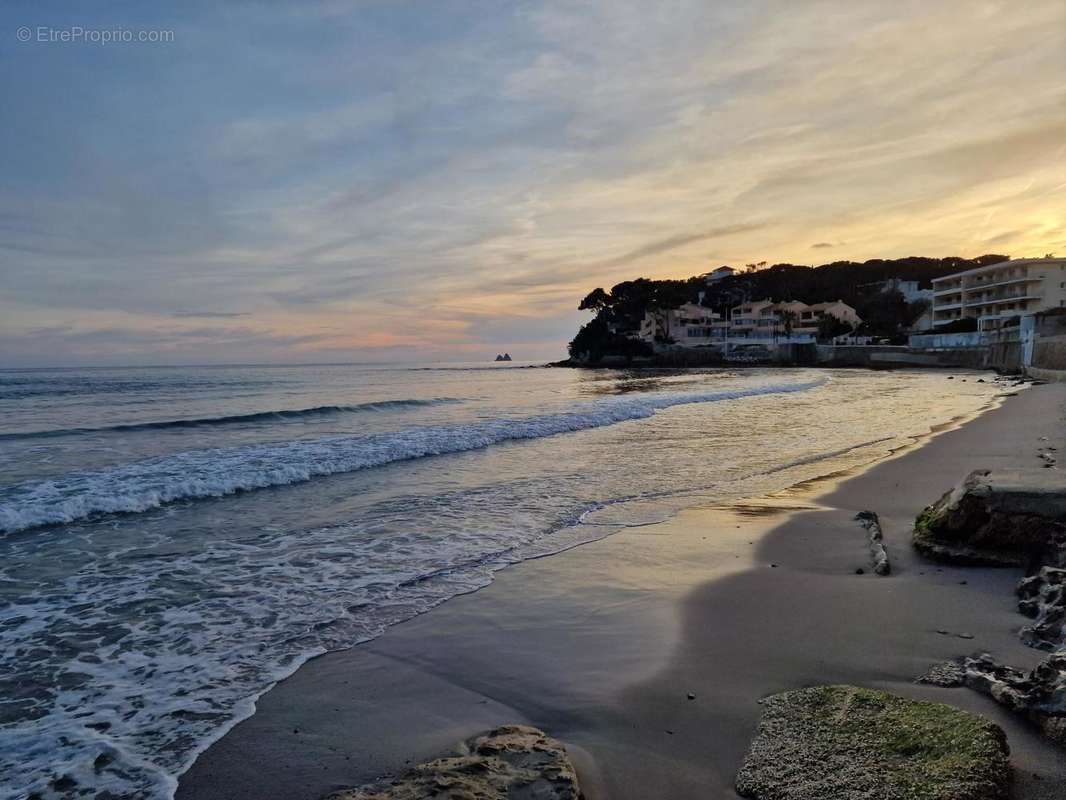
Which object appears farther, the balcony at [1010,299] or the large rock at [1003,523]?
the balcony at [1010,299]

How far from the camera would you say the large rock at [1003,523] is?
499cm

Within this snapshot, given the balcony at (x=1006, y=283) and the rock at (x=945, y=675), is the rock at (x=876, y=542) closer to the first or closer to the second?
the rock at (x=945, y=675)

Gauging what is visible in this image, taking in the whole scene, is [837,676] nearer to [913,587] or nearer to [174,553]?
[913,587]

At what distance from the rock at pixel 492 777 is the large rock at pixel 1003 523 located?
174 inches

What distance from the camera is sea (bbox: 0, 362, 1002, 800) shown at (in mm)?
3709

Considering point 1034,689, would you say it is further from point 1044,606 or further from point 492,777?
point 492,777

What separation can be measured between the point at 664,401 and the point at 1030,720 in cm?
2574

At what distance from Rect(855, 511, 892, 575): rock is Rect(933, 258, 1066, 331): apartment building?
69.6m

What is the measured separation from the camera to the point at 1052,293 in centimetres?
6862

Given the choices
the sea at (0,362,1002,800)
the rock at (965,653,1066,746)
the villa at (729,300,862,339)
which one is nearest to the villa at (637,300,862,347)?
the villa at (729,300,862,339)

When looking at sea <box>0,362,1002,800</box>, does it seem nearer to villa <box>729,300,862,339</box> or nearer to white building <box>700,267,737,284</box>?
villa <box>729,300,862,339</box>

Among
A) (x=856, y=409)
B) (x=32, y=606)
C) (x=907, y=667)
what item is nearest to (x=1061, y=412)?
(x=856, y=409)

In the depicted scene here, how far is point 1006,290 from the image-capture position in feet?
237

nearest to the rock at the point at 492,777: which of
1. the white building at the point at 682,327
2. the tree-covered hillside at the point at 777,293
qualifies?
the tree-covered hillside at the point at 777,293
